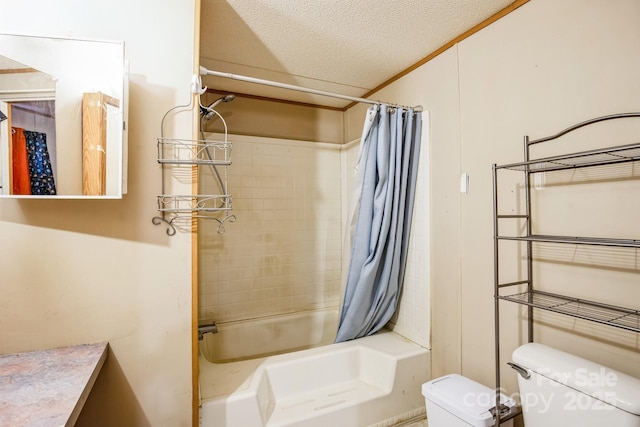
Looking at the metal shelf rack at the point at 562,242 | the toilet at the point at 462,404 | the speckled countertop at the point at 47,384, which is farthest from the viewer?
the toilet at the point at 462,404

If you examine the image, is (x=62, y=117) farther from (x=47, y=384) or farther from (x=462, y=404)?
(x=462, y=404)

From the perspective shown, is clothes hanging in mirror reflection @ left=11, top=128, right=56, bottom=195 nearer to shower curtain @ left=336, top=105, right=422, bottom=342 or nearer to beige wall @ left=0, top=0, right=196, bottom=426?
beige wall @ left=0, top=0, right=196, bottom=426

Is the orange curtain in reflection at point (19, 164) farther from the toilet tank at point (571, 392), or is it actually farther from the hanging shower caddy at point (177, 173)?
the toilet tank at point (571, 392)

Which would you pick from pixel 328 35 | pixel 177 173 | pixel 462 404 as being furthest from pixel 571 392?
pixel 328 35

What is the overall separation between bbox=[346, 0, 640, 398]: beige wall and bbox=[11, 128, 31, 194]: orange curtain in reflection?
190 cm

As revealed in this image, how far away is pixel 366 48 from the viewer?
1781 millimetres

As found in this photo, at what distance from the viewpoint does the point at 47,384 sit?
90 centimetres

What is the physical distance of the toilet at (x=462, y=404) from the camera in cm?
117

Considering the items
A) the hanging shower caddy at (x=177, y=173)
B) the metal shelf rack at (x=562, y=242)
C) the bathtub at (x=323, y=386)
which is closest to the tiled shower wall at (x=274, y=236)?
the bathtub at (x=323, y=386)

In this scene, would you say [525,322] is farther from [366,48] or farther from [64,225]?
[64,225]

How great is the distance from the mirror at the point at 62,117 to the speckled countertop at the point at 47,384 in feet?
1.90

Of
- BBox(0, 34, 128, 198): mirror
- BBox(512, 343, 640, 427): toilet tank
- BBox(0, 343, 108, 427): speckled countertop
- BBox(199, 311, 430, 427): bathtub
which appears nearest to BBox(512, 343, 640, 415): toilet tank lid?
BBox(512, 343, 640, 427): toilet tank

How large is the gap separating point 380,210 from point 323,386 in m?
1.09

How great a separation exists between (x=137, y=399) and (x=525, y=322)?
169cm
